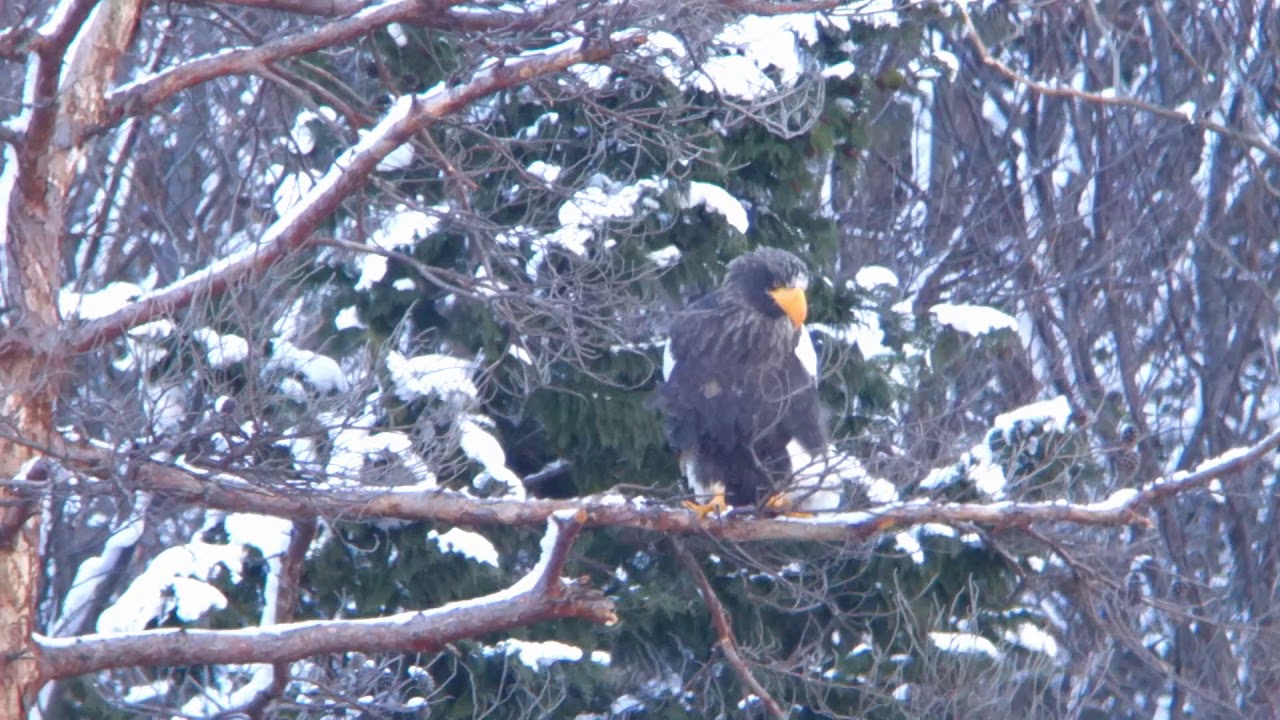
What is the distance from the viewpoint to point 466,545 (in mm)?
5691

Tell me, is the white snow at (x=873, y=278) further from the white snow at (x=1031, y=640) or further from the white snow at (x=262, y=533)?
Answer: the white snow at (x=262, y=533)

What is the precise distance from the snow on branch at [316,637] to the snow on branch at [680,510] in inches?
9.0

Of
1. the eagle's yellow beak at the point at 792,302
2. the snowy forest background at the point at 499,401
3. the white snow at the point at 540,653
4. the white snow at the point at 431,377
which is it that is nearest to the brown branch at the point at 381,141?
the snowy forest background at the point at 499,401

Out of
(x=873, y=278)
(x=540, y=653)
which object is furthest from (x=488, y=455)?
(x=873, y=278)

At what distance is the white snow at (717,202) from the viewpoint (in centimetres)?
609

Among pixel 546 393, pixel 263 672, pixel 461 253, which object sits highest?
pixel 461 253

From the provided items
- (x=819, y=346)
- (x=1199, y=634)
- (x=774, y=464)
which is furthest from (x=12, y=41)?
(x=1199, y=634)

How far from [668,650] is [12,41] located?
3.46m

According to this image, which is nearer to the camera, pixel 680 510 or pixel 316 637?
pixel 316 637

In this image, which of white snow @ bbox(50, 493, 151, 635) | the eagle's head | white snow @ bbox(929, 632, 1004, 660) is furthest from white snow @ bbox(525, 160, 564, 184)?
white snow @ bbox(50, 493, 151, 635)

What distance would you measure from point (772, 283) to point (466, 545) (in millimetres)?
1449

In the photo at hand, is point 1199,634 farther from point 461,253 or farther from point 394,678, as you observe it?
point 394,678

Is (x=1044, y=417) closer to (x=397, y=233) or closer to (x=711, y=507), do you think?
(x=711, y=507)

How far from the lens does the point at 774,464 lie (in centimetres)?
562
